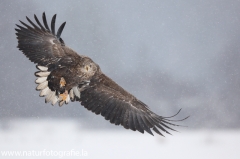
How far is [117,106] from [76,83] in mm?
1239

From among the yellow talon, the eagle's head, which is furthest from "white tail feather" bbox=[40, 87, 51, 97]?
the eagle's head

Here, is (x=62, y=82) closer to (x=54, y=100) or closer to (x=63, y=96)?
(x=63, y=96)

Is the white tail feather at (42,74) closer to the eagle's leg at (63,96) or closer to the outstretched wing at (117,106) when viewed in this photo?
the eagle's leg at (63,96)

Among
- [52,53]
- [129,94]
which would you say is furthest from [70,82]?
[129,94]

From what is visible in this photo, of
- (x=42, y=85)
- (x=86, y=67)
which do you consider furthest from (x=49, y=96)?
(x=86, y=67)

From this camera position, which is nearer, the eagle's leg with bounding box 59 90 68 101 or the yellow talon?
the yellow talon

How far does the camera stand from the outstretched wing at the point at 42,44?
792cm

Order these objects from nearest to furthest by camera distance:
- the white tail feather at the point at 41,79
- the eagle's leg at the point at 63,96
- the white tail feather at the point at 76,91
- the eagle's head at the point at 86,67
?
1. the eagle's head at the point at 86,67
2. the white tail feather at the point at 41,79
3. the eagle's leg at the point at 63,96
4. the white tail feather at the point at 76,91

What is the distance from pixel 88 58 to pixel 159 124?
2077 millimetres

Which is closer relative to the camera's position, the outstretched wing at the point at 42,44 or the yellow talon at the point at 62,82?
the yellow talon at the point at 62,82

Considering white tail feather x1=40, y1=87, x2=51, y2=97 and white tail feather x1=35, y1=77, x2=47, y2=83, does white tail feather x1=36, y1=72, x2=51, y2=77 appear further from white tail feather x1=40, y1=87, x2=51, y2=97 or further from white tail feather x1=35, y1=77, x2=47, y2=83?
white tail feather x1=40, y1=87, x2=51, y2=97

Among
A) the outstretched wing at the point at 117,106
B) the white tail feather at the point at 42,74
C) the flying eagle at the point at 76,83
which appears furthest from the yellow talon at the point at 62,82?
the outstretched wing at the point at 117,106

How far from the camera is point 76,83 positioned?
7.86 m

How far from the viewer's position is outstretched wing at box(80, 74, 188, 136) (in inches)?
320
